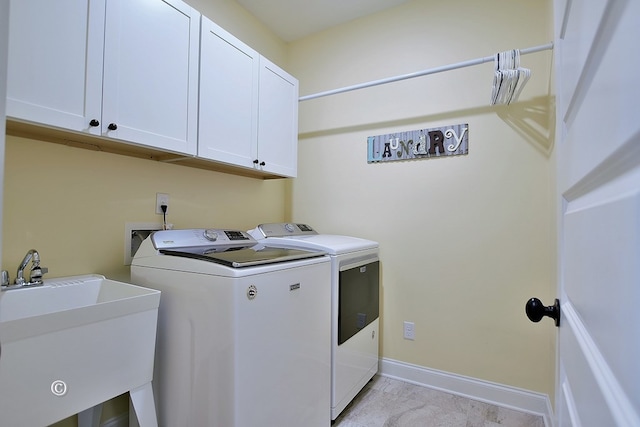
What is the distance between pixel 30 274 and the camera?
49.9 inches

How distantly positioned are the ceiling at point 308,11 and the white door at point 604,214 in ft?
7.47

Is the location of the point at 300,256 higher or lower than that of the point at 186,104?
lower

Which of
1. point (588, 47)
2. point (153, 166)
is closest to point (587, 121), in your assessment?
point (588, 47)

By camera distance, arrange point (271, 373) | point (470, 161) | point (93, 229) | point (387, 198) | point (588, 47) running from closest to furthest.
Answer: point (588, 47) < point (271, 373) < point (93, 229) < point (470, 161) < point (387, 198)

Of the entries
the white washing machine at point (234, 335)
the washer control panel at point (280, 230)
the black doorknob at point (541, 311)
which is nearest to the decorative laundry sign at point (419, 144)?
the washer control panel at point (280, 230)

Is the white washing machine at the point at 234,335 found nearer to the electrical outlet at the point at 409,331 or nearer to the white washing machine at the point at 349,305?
the white washing machine at the point at 349,305

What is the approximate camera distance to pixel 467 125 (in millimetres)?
2178

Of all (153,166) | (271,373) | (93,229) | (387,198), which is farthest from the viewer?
(387,198)

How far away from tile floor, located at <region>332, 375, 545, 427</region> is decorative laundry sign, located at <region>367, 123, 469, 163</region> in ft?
5.58

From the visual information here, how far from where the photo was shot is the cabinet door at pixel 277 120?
7.02 ft

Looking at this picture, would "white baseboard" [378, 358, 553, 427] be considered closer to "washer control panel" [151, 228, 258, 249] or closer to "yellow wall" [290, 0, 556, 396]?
"yellow wall" [290, 0, 556, 396]

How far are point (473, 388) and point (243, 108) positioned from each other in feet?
7.98

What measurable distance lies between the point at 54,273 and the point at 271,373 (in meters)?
1.08

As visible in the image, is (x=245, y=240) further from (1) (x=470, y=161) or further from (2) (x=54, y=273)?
(1) (x=470, y=161)
